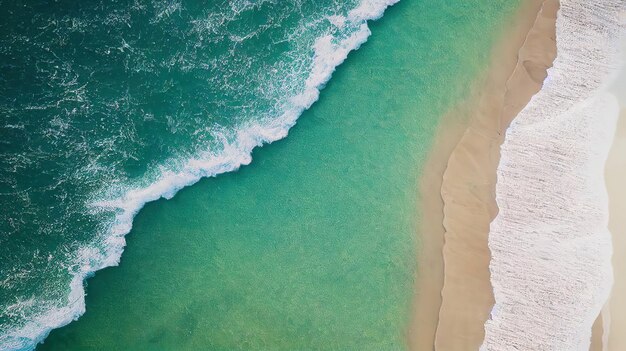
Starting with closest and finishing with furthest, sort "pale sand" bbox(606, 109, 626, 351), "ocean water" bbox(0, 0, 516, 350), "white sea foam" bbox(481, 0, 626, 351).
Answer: "white sea foam" bbox(481, 0, 626, 351)
"pale sand" bbox(606, 109, 626, 351)
"ocean water" bbox(0, 0, 516, 350)

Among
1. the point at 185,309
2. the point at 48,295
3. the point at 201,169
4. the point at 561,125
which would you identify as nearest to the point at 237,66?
the point at 201,169

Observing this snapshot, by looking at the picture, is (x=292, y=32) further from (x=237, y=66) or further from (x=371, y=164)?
(x=371, y=164)

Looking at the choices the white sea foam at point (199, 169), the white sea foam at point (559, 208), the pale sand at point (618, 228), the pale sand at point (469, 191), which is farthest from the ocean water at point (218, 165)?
the pale sand at point (618, 228)

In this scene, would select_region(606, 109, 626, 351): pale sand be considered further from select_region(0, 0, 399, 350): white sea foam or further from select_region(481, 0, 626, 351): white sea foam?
select_region(0, 0, 399, 350): white sea foam

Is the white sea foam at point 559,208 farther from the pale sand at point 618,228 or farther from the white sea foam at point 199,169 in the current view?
the white sea foam at point 199,169

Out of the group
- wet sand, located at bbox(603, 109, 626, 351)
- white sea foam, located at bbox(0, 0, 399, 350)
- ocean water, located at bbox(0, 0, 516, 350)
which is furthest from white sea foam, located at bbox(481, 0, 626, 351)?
white sea foam, located at bbox(0, 0, 399, 350)

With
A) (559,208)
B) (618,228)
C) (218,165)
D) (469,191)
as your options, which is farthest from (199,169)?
(618,228)
